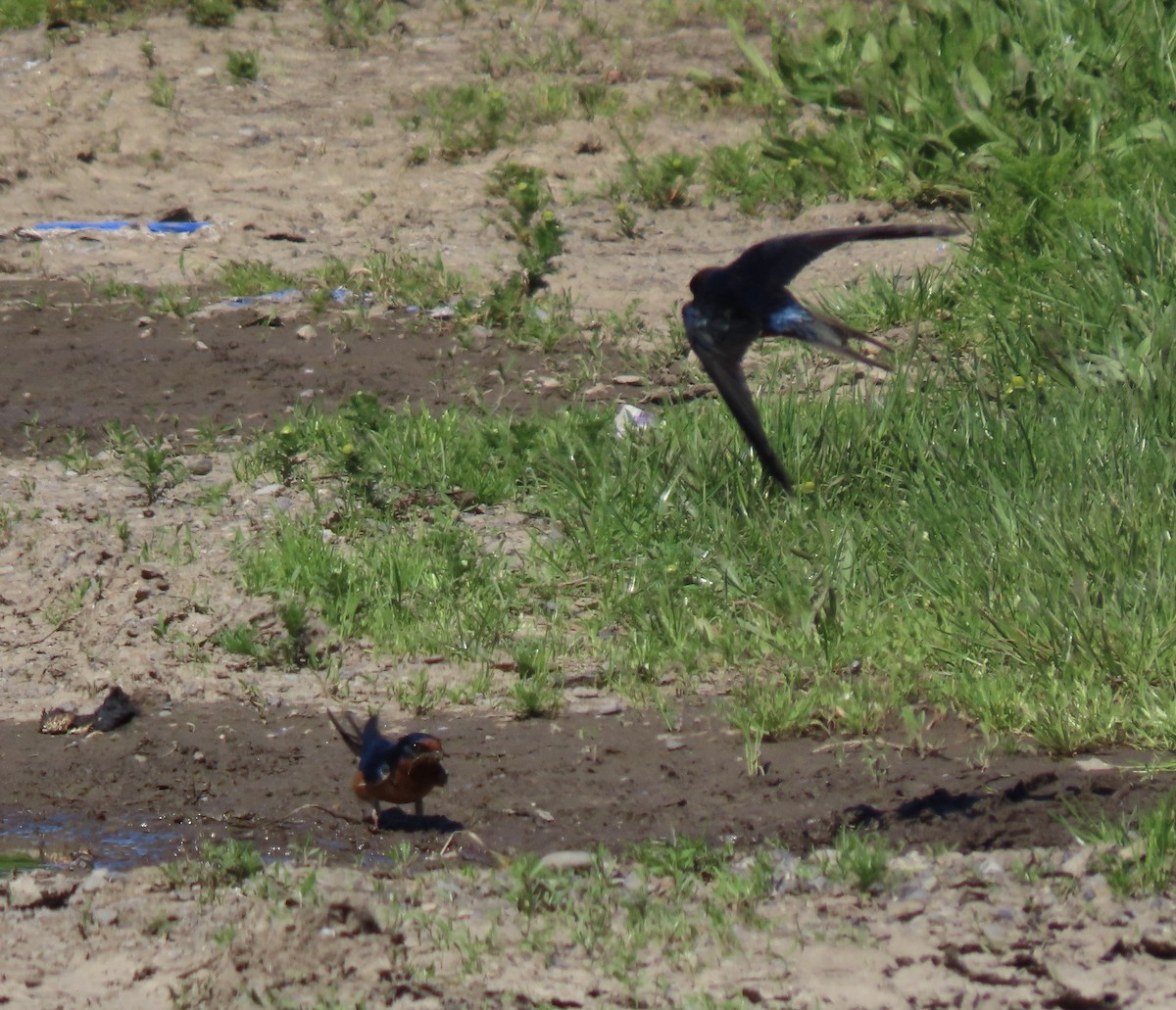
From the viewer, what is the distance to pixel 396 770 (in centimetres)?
368

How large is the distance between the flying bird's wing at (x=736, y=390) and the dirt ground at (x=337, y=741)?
0.64 m

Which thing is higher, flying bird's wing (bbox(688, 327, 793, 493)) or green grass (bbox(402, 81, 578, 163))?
flying bird's wing (bbox(688, 327, 793, 493))

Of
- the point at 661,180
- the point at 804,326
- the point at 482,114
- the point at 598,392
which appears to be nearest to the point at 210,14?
the point at 482,114

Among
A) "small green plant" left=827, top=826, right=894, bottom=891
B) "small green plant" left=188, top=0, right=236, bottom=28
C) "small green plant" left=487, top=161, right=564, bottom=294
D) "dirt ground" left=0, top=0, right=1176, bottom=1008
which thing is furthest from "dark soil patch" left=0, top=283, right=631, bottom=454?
"small green plant" left=188, top=0, right=236, bottom=28

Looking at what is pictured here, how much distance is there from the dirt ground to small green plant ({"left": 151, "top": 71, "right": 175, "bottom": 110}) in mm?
137

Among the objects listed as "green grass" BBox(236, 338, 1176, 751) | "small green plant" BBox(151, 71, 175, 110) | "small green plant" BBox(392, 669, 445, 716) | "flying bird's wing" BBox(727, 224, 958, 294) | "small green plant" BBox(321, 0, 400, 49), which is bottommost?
"small green plant" BBox(392, 669, 445, 716)

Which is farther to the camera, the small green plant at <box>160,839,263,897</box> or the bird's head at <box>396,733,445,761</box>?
the bird's head at <box>396,733,445,761</box>

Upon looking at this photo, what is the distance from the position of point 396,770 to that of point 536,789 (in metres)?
0.41

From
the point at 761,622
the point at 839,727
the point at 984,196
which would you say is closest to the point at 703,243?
the point at 984,196

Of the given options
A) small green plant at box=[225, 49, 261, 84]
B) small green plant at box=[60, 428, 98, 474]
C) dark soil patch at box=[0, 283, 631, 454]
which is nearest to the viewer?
small green plant at box=[60, 428, 98, 474]

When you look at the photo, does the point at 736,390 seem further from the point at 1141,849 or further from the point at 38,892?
the point at 38,892

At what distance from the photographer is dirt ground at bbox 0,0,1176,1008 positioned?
3100mm

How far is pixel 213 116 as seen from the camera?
8812 millimetres

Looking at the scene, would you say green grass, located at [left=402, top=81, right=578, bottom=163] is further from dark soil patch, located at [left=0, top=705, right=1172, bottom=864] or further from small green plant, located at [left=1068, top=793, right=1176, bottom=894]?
small green plant, located at [left=1068, top=793, right=1176, bottom=894]
